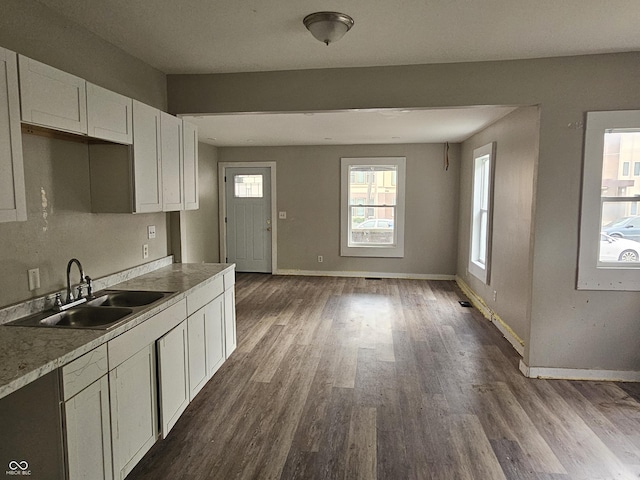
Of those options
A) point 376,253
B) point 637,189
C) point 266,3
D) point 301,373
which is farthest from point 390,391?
point 376,253

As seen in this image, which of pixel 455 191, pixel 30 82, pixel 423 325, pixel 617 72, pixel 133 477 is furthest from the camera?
pixel 455 191

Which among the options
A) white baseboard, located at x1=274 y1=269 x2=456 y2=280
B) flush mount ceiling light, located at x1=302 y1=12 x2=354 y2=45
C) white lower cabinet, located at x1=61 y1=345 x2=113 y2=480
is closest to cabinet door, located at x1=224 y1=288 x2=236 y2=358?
white lower cabinet, located at x1=61 y1=345 x2=113 y2=480

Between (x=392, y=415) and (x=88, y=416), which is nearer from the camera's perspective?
(x=88, y=416)

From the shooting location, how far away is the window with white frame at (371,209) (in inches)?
271

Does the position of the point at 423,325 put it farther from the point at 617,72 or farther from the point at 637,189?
the point at 617,72

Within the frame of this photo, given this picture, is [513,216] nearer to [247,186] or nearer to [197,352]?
[197,352]

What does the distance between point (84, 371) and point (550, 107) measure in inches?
135

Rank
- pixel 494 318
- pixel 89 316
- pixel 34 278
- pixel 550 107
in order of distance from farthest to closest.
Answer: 1. pixel 494 318
2. pixel 550 107
3. pixel 89 316
4. pixel 34 278

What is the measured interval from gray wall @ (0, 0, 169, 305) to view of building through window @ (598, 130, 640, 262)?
3633 millimetres

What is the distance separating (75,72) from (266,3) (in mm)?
1247

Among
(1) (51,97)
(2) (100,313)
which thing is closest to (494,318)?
(2) (100,313)

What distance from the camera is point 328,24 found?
228 cm

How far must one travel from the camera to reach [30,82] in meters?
1.72

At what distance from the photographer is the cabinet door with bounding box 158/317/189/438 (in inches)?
88.4
